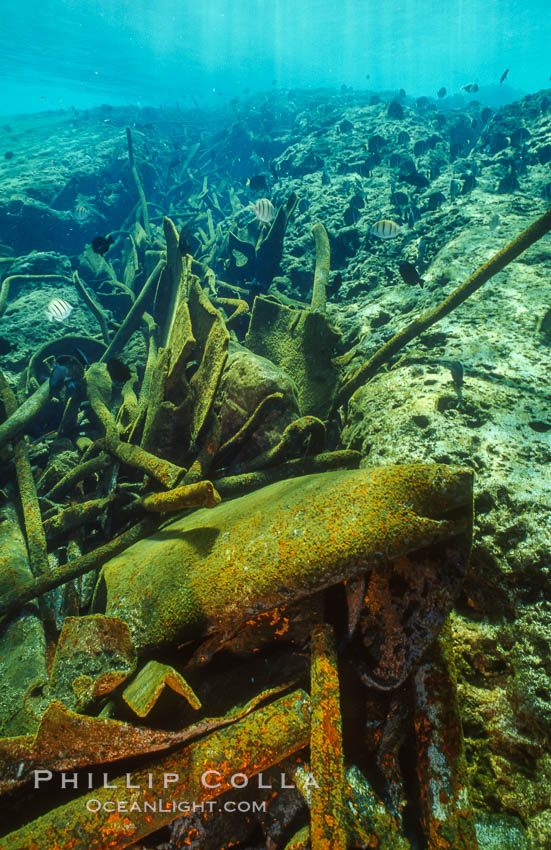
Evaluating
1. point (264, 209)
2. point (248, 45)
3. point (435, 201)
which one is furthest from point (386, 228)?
point (248, 45)

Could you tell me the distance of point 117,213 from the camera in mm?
13148

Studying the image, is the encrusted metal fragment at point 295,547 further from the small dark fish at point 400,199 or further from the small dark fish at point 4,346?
the small dark fish at point 400,199

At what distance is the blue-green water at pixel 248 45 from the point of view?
48.1m

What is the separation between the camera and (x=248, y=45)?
89.6 meters

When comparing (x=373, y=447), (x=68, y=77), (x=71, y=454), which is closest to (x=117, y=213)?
(x=71, y=454)

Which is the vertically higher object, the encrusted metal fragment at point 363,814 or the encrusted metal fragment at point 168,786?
the encrusted metal fragment at point 168,786

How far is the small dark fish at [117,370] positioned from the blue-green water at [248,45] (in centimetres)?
5027

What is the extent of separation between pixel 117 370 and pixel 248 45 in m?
129

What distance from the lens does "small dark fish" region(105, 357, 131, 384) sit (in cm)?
372

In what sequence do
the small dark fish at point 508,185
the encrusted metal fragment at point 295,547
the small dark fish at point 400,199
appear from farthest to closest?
the small dark fish at point 400,199, the small dark fish at point 508,185, the encrusted metal fragment at point 295,547

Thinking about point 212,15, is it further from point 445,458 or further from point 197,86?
point 445,458

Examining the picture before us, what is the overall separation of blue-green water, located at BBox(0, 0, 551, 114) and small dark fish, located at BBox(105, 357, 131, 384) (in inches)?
1979

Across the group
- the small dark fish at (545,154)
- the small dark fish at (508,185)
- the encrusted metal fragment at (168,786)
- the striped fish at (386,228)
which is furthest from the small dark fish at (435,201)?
the encrusted metal fragment at (168,786)

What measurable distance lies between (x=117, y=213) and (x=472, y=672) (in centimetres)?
1613
